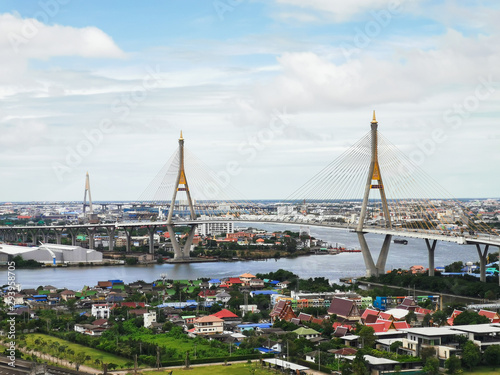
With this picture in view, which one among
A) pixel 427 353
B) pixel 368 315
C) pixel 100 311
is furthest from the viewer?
pixel 100 311

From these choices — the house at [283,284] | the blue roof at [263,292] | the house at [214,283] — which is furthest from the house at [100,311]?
the house at [283,284]

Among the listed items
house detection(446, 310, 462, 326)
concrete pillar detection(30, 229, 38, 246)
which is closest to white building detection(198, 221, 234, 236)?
concrete pillar detection(30, 229, 38, 246)

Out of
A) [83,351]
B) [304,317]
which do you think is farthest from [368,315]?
[83,351]

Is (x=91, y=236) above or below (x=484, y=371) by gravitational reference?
above

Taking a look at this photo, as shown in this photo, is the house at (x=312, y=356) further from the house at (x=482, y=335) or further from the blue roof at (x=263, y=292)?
the blue roof at (x=263, y=292)

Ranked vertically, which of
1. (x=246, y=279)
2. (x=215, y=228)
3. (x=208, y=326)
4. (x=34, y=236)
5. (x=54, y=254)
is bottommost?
(x=208, y=326)

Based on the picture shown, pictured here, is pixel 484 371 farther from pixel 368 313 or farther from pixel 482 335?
pixel 368 313
